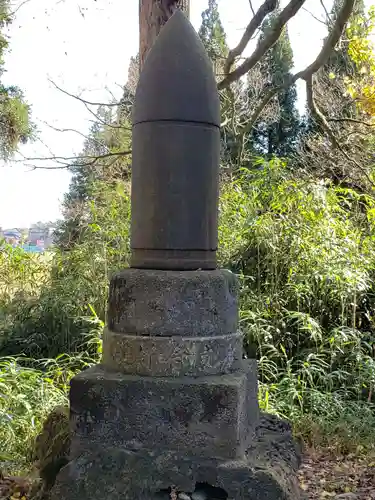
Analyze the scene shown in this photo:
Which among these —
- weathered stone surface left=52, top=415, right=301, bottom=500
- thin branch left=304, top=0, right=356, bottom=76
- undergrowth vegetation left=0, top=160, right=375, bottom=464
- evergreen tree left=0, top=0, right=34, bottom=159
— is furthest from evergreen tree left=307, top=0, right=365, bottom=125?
weathered stone surface left=52, top=415, right=301, bottom=500

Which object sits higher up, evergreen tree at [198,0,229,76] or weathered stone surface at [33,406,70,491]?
evergreen tree at [198,0,229,76]

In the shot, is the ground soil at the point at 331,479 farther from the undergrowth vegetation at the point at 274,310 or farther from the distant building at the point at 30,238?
the distant building at the point at 30,238

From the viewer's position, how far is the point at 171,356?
2443 millimetres

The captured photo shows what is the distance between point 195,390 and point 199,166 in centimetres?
99

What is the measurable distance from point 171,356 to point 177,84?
1216mm

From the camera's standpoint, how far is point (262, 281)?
632cm

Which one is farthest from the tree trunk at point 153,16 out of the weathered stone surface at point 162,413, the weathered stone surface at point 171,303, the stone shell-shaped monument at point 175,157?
the weathered stone surface at point 162,413

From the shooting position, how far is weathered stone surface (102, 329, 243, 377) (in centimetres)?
244

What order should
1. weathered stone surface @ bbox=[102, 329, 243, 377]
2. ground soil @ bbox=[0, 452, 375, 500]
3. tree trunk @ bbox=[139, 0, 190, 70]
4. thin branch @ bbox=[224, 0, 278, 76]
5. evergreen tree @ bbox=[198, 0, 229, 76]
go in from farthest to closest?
evergreen tree @ bbox=[198, 0, 229, 76] → thin branch @ bbox=[224, 0, 278, 76] → tree trunk @ bbox=[139, 0, 190, 70] → ground soil @ bbox=[0, 452, 375, 500] → weathered stone surface @ bbox=[102, 329, 243, 377]

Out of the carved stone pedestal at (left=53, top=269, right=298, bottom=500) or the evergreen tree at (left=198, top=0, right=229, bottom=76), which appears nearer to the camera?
the carved stone pedestal at (left=53, top=269, right=298, bottom=500)

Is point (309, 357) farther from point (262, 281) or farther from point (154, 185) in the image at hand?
point (154, 185)

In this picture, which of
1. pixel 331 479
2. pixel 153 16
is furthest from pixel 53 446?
pixel 153 16

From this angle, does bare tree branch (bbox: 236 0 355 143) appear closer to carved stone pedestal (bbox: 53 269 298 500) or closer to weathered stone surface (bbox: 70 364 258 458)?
carved stone pedestal (bbox: 53 269 298 500)

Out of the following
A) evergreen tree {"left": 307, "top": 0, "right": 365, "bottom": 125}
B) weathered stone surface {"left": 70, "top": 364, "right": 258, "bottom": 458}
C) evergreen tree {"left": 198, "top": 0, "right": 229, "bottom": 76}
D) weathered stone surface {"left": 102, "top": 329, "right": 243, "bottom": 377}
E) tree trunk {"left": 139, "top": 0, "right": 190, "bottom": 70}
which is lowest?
weathered stone surface {"left": 70, "top": 364, "right": 258, "bottom": 458}
